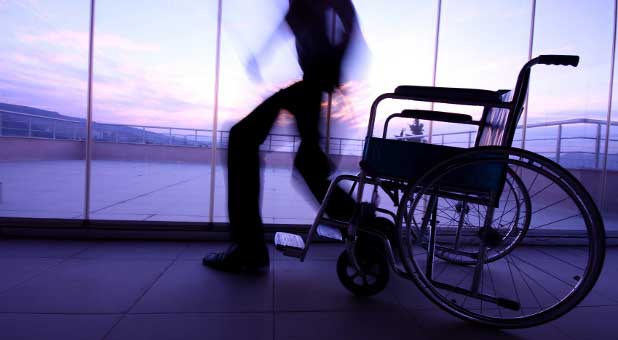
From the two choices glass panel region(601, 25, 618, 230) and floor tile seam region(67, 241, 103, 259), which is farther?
glass panel region(601, 25, 618, 230)

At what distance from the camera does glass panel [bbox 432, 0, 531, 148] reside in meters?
2.04

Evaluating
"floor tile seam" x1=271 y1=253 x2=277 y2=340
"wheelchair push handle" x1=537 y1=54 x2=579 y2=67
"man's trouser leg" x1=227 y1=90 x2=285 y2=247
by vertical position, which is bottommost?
"floor tile seam" x1=271 y1=253 x2=277 y2=340

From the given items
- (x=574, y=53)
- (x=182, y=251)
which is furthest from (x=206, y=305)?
(x=574, y=53)

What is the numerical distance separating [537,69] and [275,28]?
163 cm

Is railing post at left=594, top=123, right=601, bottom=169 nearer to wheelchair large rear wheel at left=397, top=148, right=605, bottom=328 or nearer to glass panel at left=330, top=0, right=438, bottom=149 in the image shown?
wheelchair large rear wheel at left=397, top=148, right=605, bottom=328

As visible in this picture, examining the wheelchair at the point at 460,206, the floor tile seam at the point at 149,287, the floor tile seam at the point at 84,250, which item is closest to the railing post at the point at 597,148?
the wheelchair at the point at 460,206

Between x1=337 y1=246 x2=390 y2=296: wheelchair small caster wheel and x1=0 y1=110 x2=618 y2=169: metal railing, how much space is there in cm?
47

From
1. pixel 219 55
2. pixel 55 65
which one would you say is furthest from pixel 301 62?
pixel 55 65

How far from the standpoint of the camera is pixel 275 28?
146 centimetres

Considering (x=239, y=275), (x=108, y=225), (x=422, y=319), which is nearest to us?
(x=422, y=319)

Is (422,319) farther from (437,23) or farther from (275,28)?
(437,23)

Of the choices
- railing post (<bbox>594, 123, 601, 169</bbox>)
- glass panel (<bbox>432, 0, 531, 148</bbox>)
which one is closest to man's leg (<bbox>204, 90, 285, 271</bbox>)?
glass panel (<bbox>432, 0, 531, 148</bbox>)

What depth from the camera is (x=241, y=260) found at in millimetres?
1429

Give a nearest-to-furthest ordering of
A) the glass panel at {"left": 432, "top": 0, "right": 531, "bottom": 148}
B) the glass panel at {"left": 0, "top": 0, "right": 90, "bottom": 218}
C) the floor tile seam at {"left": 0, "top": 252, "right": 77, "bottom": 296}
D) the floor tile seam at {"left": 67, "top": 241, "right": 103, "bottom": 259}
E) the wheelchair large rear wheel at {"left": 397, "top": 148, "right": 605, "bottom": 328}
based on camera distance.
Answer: the wheelchair large rear wheel at {"left": 397, "top": 148, "right": 605, "bottom": 328} < the floor tile seam at {"left": 0, "top": 252, "right": 77, "bottom": 296} < the floor tile seam at {"left": 67, "top": 241, "right": 103, "bottom": 259} < the glass panel at {"left": 0, "top": 0, "right": 90, "bottom": 218} < the glass panel at {"left": 432, "top": 0, "right": 531, "bottom": 148}
